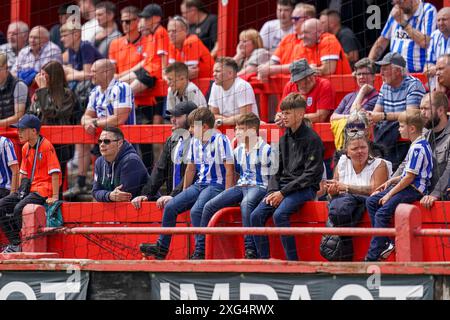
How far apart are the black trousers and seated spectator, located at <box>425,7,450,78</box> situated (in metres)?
3.98

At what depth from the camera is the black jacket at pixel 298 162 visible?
9961 millimetres

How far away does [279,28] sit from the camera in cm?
1423

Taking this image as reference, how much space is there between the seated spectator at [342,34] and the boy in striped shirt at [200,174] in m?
3.29

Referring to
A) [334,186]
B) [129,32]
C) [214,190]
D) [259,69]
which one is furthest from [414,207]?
[129,32]

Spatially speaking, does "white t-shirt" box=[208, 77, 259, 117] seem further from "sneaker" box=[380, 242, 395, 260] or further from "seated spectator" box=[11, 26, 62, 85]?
"seated spectator" box=[11, 26, 62, 85]

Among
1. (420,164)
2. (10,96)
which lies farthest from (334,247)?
(10,96)

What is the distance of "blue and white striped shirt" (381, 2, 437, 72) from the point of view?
12.3 metres

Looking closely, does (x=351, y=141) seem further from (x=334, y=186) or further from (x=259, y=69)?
(x=259, y=69)

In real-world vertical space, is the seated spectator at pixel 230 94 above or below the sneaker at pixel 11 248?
above

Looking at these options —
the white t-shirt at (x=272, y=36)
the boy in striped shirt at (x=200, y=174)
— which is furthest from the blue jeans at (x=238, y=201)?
the white t-shirt at (x=272, y=36)

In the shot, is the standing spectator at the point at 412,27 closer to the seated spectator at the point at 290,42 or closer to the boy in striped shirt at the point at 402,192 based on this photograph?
the seated spectator at the point at 290,42

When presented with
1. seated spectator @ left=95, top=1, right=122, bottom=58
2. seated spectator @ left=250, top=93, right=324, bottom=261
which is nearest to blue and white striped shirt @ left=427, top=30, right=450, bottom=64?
seated spectator @ left=250, top=93, right=324, bottom=261
